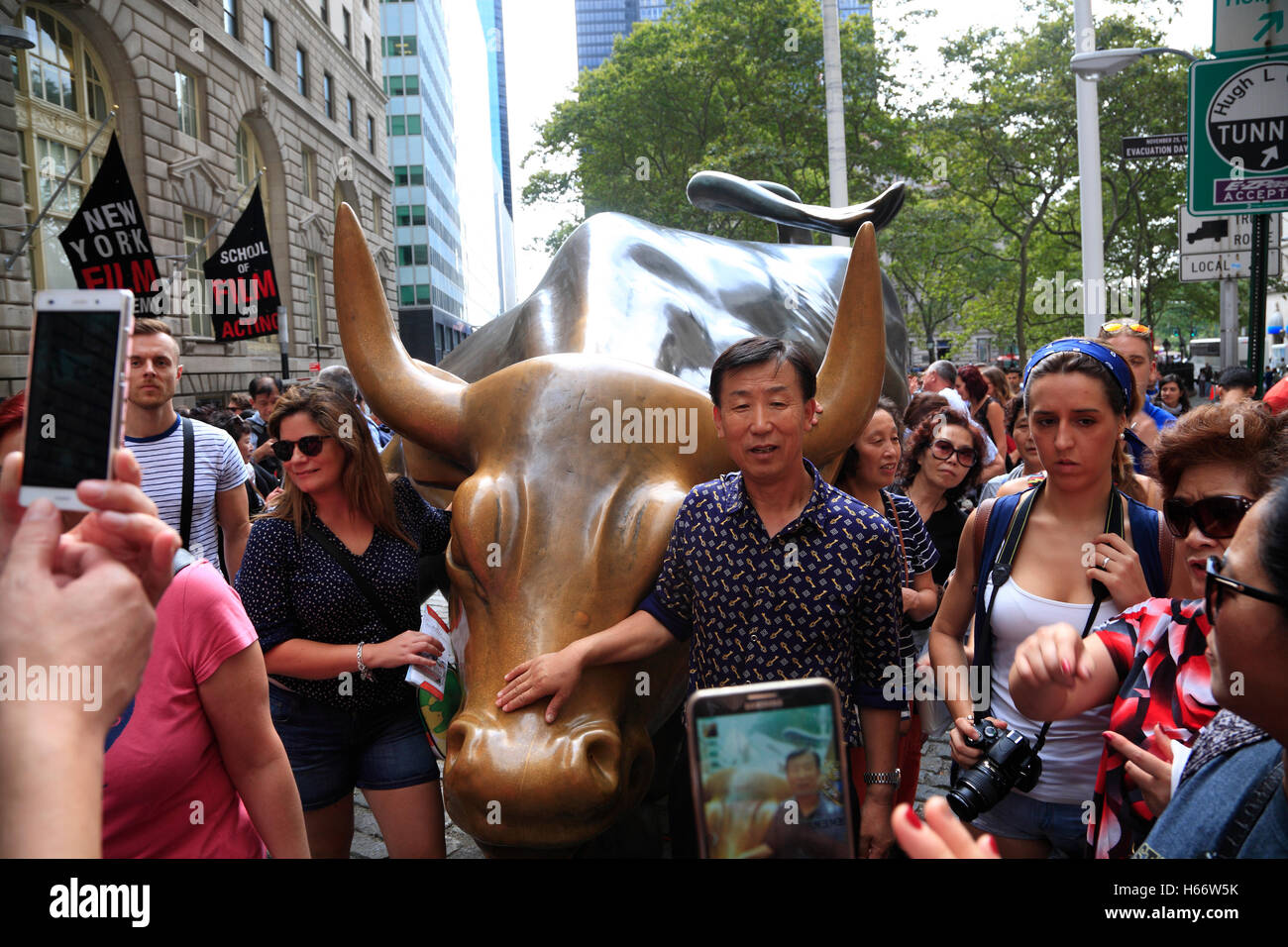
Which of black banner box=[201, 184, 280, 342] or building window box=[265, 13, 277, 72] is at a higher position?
building window box=[265, 13, 277, 72]

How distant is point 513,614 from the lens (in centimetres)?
283

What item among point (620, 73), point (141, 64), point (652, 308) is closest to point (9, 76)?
point (141, 64)

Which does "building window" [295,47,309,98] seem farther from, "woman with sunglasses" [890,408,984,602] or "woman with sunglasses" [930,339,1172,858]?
"woman with sunglasses" [930,339,1172,858]

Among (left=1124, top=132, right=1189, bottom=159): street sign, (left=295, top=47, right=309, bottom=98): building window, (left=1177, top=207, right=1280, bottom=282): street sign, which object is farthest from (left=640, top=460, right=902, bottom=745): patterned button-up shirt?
(left=295, top=47, right=309, bottom=98): building window

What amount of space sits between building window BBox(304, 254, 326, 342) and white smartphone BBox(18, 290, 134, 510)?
27.4 metres

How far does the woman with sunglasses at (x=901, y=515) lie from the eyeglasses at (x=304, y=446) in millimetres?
2100

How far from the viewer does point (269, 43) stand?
22.5 meters

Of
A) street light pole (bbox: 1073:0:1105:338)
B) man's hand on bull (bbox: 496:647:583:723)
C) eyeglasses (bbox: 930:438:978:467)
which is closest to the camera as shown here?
man's hand on bull (bbox: 496:647:583:723)

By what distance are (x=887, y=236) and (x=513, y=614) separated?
111 ft

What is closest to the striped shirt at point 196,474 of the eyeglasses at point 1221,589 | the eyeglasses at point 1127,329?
the eyeglasses at point 1221,589

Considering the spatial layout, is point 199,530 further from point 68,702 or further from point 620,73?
point 620,73

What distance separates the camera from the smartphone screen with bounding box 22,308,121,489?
1.19 m

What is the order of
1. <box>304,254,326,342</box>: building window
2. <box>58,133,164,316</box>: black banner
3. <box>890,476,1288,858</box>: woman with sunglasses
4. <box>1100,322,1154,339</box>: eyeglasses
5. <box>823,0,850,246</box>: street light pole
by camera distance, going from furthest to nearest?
<box>304,254,326,342</box>: building window → <box>823,0,850,246</box>: street light pole → <box>58,133,164,316</box>: black banner → <box>1100,322,1154,339</box>: eyeglasses → <box>890,476,1288,858</box>: woman with sunglasses

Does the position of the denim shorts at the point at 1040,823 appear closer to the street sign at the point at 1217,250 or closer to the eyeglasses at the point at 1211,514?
the eyeglasses at the point at 1211,514
